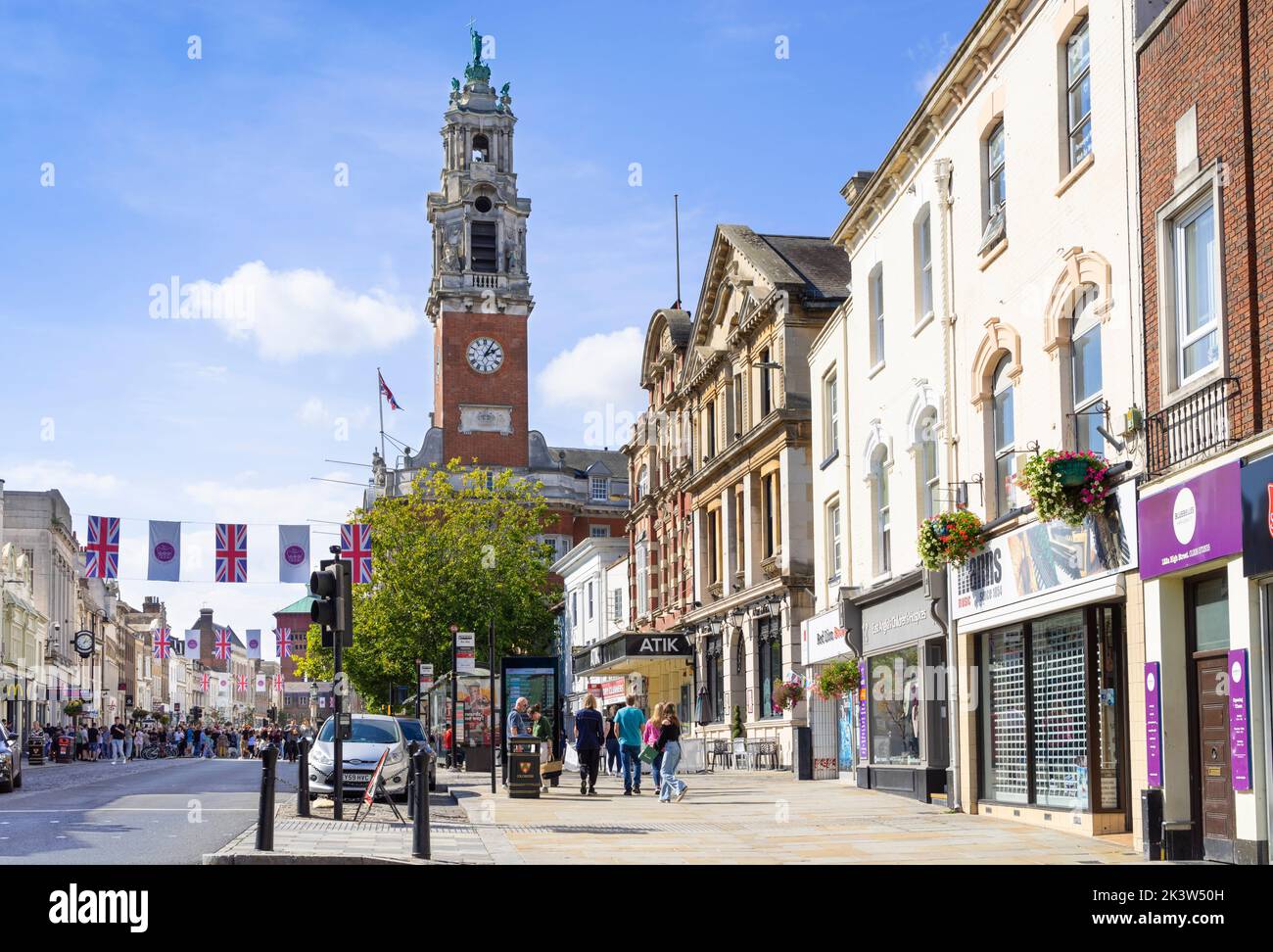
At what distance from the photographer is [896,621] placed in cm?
2552

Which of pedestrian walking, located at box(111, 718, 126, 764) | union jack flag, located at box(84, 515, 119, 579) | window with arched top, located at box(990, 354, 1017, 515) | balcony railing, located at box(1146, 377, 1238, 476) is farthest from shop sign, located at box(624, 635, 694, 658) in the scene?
balcony railing, located at box(1146, 377, 1238, 476)

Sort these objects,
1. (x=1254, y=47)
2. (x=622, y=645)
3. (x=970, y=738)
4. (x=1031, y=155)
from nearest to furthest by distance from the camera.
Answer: (x=1254, y=47), (x=1031, y=155), (x=970, y=738), (x=622, y=645)

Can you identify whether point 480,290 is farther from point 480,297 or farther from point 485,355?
point 485,355

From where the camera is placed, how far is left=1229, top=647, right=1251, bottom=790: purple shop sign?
1343 centimetres

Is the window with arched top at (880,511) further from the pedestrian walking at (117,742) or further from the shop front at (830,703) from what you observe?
the pedestrian walking at (117,742)

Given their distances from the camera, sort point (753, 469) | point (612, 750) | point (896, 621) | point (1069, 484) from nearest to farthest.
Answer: point (1069, 484)
point (896, 621)
point (612, 750)
point (753, 469)

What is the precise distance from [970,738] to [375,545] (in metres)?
36.8

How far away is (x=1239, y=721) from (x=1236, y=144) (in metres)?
5.03

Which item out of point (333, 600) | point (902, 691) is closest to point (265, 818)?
point (333, 600)

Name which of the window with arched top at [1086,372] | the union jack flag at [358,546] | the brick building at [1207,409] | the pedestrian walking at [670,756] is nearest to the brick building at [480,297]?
the union jack flag at [358,546]

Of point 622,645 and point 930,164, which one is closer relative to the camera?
point 930,164
